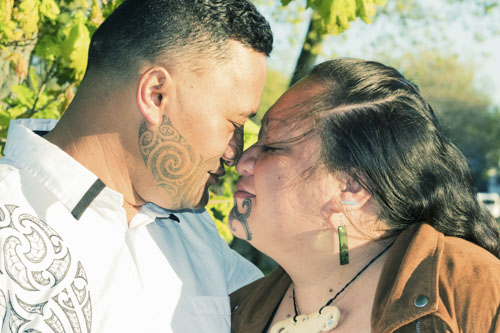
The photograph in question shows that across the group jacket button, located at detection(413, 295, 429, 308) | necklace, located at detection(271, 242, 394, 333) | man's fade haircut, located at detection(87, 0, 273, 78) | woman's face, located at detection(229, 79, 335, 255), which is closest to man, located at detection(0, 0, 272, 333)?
man's fade haircut, located at detection(87, 0, 273, 78)

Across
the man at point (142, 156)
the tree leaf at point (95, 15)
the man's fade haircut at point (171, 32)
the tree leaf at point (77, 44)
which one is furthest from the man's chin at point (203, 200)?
the tree leaf at point (95, 15)

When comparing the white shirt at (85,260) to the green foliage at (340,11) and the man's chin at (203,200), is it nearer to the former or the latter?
the man's chin at (203,200)

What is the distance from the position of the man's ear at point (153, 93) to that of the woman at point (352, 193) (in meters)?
0.43

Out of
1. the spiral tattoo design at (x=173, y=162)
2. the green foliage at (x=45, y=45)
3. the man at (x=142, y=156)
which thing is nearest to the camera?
the man at (x=142, y=156)

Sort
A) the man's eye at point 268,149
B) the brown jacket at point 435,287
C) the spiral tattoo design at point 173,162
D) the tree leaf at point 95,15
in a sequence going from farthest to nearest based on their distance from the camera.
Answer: the tree leaf at point 95,15 → the spiral tattoo design at point 173,162 → the man's eye at point 268,149 → the brown jacket at point 435,287

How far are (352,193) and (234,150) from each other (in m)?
0.62

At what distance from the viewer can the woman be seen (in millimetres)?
2463

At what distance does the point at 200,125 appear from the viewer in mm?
2688

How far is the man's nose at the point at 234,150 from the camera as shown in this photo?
2803 millimetres

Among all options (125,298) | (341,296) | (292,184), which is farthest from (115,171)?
(341,296)

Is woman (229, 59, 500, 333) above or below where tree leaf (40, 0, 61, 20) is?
below

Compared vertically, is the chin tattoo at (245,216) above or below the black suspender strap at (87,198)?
below

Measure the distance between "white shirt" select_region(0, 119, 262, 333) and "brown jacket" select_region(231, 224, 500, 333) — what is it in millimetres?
895

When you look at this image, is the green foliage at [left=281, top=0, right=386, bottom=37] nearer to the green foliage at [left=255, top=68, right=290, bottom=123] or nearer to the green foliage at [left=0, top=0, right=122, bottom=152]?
the green foliage at [left=255, top=68, right=290, bottom=123]
